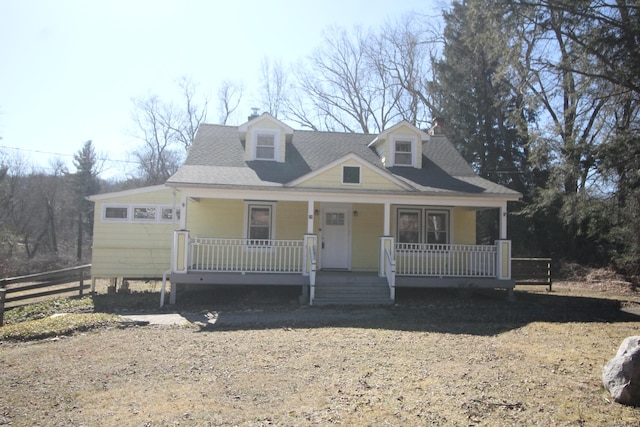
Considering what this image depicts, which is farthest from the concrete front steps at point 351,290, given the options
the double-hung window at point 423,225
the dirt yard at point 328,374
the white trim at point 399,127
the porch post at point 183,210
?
the white trim at point 399,127

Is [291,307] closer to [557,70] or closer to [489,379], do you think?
[489,379]

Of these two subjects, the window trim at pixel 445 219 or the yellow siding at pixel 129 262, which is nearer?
the yellow siding at pixel 129 262

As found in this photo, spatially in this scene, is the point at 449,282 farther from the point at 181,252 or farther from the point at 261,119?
the point at 261,119

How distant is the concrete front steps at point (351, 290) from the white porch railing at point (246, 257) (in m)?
0.97

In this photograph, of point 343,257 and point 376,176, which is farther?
point 343,257

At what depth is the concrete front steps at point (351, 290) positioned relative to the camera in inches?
491

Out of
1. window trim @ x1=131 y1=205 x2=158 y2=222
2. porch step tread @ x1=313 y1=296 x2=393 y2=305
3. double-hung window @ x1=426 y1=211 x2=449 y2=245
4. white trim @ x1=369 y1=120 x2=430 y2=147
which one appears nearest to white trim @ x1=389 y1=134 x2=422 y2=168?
white trim @ x1=369 y1=120 x2=430 y2=147

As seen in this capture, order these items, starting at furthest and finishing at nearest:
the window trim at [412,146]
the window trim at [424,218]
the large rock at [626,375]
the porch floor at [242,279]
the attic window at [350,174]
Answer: the window trim at [412,146]
the window trim at [424,218]
the attic window at [350,174]
the porch floor at [242,279]
the large rock at [626,375]

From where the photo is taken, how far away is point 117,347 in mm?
8062

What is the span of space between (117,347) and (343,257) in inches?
345

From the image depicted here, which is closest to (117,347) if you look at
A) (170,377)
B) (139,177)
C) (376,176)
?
(170,377)

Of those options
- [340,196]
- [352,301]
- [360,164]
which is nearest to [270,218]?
[340,196]

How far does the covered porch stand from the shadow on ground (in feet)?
2.18

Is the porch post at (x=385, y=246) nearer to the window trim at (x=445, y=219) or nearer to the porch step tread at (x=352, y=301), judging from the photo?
the porch step tread at (x=352, y=301)
